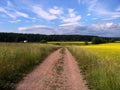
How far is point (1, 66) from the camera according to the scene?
10.8 meters

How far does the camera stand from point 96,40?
126 metres

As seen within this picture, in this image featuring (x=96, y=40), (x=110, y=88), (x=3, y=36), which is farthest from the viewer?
(x=96, y=40)

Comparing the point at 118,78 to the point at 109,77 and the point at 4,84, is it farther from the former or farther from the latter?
the point at 4,84

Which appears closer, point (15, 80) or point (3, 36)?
point (15, 80)

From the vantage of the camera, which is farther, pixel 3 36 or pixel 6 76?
pixel 3 36

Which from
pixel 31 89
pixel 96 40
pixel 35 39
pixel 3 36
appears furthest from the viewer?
pixel 35 39

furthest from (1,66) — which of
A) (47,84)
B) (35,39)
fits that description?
(35,39)

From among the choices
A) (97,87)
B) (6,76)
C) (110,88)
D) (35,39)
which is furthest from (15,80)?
(35,39)

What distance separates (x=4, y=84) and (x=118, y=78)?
4.53 m

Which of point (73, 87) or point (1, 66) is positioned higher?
point (1, 66)

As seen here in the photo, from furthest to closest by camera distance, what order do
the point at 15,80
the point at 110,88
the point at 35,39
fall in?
the point at 35,39 < the point at 15,80 < the point at 110,88

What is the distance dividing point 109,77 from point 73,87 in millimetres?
1572

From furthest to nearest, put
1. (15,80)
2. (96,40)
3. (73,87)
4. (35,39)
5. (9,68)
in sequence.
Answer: (35,39) < (96,40) < (9,68) < (15,80) < (73,87)

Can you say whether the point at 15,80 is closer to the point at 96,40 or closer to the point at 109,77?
the point at 109,77
